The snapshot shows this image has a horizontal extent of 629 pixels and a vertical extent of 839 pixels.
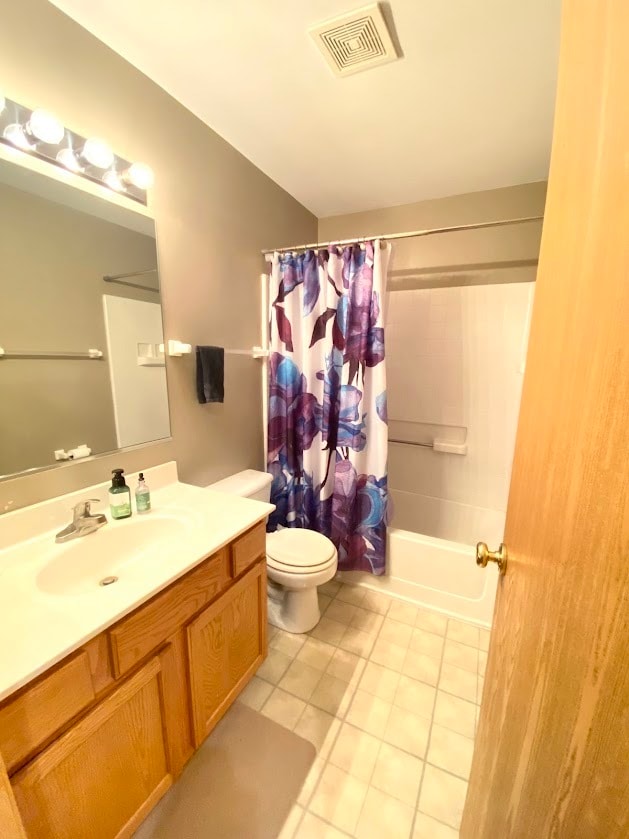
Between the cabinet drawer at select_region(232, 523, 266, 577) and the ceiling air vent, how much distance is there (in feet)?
5.45

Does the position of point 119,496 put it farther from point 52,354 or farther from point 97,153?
point 97,153

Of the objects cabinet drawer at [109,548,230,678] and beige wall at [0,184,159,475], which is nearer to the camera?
cabinet drawer at [109,548,230,678]

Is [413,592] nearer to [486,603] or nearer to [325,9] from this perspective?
[486,603]

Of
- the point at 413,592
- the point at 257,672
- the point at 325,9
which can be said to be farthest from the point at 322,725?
the point at 325,9

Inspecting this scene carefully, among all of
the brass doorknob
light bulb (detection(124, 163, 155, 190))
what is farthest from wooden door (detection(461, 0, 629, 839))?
light bulb (detection(124, 163, 155, 190))

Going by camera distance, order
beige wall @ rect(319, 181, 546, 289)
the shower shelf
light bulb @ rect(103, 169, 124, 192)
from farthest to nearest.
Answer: the shower shelf
beige wall @ rect(319, 181, 546, 289)
light bulb @ rect(103, 169, 124, 192)

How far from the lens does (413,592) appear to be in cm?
194

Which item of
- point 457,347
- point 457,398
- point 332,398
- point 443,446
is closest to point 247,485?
point 332,398

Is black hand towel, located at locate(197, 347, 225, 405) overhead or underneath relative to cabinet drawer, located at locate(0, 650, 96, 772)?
overhead

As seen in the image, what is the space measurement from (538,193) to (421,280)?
759 mm

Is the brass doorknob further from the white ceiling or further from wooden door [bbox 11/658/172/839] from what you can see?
the white ceiling

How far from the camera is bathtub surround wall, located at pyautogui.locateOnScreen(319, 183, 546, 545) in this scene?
2105mm

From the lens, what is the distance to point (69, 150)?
44.1 inches

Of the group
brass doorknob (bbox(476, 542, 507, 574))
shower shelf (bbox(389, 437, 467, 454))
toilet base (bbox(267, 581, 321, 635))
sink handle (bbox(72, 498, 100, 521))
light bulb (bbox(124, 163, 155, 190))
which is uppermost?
light bulb (bbox(124, 163, 155, 190))
